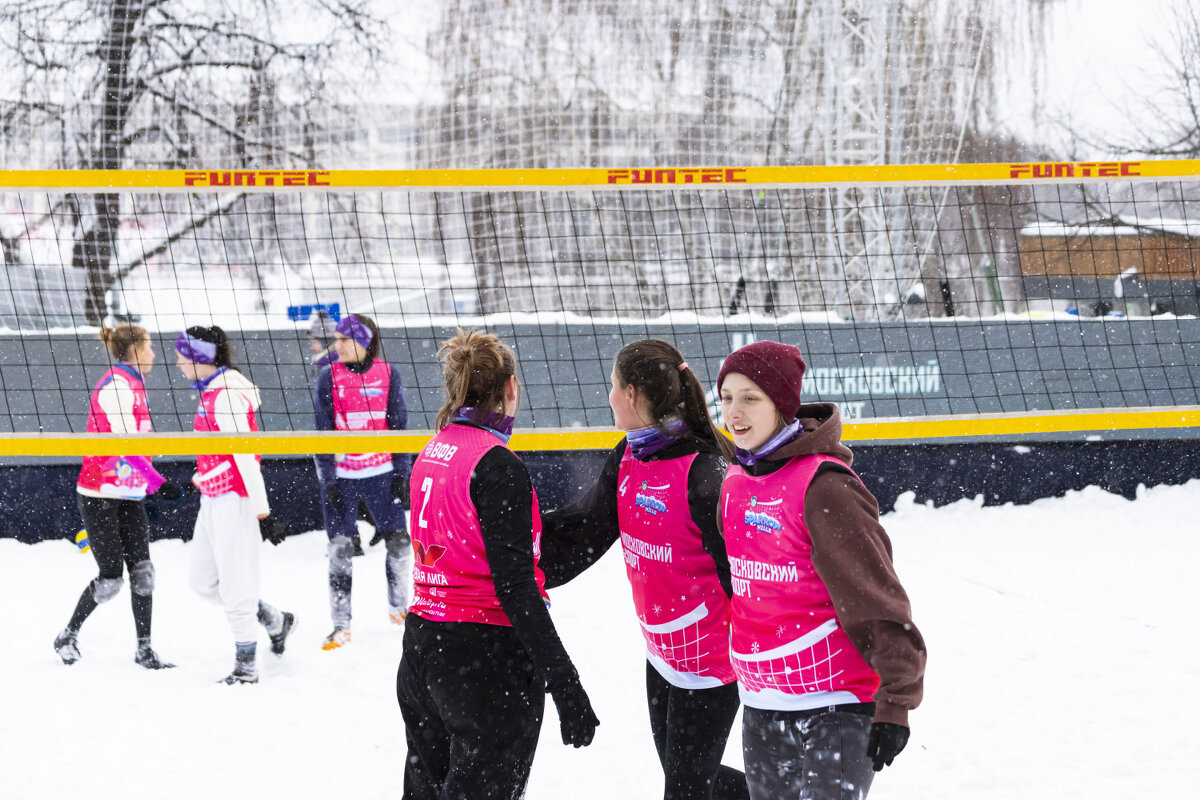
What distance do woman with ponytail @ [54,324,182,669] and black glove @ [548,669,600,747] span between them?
3.35m

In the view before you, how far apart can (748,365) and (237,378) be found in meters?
3.33

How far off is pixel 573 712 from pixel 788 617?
577 mm

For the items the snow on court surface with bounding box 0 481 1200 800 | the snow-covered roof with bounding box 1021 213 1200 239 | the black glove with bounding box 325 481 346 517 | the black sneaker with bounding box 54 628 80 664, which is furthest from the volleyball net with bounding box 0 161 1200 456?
the black sneaker with bounding box 54 628 80 664

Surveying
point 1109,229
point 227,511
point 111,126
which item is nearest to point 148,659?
point 227,511

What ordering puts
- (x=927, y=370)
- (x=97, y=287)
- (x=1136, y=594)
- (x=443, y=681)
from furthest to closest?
(x=97, y=287) < (x=927, y=370) < (x=1136, y=594) < (x=443, y=681)

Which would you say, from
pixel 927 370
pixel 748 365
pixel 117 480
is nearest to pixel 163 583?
pixel 117 480

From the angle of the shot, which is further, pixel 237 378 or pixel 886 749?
pixel 237 378

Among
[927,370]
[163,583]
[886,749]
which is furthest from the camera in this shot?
[927,370]

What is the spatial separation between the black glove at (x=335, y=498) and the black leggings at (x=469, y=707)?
2.94 metres

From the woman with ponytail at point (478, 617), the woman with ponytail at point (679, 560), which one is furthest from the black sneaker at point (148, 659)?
the woman with ponytail at point (679, 560)

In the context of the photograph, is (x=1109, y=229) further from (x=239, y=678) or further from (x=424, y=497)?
(x=424, y=497)

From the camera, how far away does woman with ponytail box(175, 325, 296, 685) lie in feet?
15.3

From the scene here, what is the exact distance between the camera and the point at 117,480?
4.85 meters

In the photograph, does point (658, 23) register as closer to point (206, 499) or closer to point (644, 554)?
point (206, 499)
